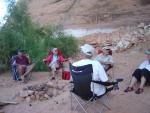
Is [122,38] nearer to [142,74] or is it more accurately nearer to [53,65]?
[53,65]

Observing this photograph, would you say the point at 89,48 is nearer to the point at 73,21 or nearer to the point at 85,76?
the point at 85,76

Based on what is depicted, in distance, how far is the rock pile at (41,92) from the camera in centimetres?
511

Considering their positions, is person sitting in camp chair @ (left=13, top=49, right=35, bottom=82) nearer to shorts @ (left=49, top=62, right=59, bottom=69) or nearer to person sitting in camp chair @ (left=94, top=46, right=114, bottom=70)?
shorts @ (left=49, top=62, right=59, bottom=69)

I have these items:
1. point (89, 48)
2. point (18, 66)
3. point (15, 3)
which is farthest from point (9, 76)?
point (89, 48)

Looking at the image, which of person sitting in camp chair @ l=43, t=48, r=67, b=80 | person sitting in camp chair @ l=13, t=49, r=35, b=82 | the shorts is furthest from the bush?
the shorts

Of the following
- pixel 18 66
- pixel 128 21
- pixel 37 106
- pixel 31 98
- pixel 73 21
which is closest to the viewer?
pixel 37 106

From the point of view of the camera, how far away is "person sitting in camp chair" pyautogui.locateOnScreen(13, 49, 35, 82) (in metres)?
6.45

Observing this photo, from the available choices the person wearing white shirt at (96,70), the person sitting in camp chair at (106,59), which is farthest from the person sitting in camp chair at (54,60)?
the person wearing white shirt at (96,70)

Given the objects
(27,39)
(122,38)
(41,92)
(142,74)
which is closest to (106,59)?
(142,74)

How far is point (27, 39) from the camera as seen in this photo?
27.0ft

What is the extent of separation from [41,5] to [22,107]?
15417mm

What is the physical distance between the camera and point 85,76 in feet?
12.2

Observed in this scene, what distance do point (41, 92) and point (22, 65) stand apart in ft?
5.21

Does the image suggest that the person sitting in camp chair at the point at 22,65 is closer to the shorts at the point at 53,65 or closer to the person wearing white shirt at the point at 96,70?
the shorts at the point at 53,65
